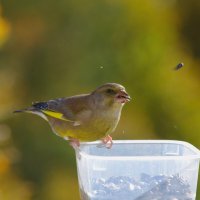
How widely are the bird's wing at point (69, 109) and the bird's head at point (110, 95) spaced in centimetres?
10

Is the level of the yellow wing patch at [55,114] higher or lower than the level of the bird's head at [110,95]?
lower

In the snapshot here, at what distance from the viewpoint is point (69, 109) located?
15.0ft

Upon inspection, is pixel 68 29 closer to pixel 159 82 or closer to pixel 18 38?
pixel 18 38

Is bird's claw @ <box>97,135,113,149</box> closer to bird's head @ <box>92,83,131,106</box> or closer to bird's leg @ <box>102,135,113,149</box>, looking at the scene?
bird's leg @ <box>102,135,113,149</box>

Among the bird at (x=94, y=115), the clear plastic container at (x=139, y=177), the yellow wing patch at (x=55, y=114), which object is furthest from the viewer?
the yellow wing patch at (x=55, y=114)

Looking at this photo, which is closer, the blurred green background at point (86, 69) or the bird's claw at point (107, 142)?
the bird's claw at point (107, 142)

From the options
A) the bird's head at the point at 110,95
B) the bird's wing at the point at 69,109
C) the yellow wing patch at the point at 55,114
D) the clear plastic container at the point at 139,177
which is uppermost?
the bird's head at the point at 110,95

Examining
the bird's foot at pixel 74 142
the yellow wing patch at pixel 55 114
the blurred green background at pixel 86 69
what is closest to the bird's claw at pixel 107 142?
the bird's foot at pixel 74 142

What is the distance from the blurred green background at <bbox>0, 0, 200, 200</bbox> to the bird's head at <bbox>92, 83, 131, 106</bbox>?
7.23 feet

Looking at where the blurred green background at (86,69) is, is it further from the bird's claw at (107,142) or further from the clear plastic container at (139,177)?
the clear plastic container at (139,177)

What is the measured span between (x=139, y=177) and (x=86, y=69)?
3386 mm

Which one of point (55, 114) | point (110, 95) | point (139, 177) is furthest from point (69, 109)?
point (139, 177)

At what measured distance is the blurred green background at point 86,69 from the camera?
6.88 m

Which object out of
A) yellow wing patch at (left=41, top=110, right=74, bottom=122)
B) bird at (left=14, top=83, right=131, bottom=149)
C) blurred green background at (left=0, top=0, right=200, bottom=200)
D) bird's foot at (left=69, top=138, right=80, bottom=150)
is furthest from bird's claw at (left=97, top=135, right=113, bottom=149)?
blurred green background at (left=0, top=0, right=200, bottom=200)
